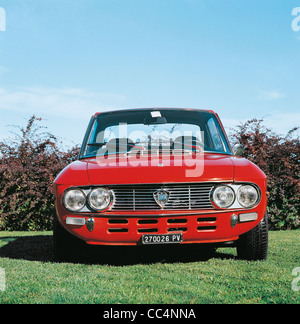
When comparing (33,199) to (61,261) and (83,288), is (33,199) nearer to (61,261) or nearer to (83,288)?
(61,261)

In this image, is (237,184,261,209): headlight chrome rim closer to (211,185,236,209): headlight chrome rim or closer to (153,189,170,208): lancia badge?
(211,185,236,209): headlight chrome rim

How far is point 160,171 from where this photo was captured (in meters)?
3.54

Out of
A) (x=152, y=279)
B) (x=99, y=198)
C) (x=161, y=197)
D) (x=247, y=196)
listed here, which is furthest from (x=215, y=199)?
(x=99, y=198)

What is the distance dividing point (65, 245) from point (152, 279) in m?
1.14

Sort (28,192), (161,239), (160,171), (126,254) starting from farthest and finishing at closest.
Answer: (28,192) < (126,254) < (160,171) < (161,239)

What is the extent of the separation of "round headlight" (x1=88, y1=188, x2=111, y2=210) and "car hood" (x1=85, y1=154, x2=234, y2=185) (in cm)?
9

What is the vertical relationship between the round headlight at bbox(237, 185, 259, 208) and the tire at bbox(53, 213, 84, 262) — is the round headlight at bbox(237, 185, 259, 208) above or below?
above

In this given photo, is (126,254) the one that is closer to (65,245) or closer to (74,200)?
(65,245)

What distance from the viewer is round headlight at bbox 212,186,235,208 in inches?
138

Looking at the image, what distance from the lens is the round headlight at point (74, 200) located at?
11.6 feet

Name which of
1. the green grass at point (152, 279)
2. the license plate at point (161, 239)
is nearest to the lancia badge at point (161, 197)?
the license plate at point (161, 239)

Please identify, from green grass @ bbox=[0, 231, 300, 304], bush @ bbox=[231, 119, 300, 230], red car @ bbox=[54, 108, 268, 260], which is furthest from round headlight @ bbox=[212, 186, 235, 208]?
bush @ bbox=[231, 119, 300, 230]

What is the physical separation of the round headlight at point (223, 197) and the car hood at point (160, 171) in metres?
0.10
